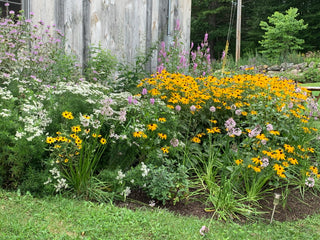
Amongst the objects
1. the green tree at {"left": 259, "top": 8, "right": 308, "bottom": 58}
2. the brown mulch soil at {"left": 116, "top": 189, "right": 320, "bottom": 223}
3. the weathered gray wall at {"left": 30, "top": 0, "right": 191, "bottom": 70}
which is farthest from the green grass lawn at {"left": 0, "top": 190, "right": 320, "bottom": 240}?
the green tree at {"left": 259, "top": 8, "right": 308, "bottom": 58}

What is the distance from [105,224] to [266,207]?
5.00 ft

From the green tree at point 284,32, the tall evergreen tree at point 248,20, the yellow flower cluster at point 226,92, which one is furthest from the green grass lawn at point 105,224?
the tall evergreen tree at point 248,20

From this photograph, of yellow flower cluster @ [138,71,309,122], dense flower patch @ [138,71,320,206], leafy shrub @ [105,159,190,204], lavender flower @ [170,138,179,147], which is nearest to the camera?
leafy shrub @ [105,159,190,204]

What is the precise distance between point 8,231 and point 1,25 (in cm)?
251

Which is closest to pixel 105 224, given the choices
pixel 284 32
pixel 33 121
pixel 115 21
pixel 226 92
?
pixel 33 121

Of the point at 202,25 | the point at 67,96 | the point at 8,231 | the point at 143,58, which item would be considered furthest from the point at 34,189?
the point at 202,25

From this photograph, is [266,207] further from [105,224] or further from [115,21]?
[115,21]

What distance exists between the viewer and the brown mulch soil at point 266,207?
2941 millimetres

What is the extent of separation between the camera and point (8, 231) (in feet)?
7.09

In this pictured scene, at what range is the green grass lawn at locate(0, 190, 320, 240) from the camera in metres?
2.25

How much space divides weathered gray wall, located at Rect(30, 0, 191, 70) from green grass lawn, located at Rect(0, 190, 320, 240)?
263cm

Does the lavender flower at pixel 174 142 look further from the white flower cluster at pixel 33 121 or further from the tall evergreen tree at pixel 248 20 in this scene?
the tall evergreen tree at pixel 248 20

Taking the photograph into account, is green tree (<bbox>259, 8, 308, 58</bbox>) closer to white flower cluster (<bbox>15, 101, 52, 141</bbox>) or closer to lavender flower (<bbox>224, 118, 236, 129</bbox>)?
lavender flower (<bbox>224, 118, 236, 129</bbox>)

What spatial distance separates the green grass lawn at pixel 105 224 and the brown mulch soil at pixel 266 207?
13 centimetres
